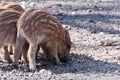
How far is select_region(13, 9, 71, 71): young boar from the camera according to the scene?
662cm

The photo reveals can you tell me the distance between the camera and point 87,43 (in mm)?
8203

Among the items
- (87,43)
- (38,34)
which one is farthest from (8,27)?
(87,43)

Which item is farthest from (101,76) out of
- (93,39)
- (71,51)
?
(93,39)

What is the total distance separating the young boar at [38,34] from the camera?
6.62m

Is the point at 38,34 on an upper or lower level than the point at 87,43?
upper

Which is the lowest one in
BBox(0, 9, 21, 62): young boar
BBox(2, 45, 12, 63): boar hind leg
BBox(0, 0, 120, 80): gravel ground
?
BBox(0, 0, 120, 80): gravel ground

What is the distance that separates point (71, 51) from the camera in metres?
7.78

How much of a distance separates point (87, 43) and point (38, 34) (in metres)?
1.72

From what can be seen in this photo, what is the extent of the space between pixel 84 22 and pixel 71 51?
2297 millimetres

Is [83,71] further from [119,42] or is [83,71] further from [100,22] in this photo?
[100,22]

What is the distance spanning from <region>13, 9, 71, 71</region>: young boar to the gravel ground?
7.5 inches

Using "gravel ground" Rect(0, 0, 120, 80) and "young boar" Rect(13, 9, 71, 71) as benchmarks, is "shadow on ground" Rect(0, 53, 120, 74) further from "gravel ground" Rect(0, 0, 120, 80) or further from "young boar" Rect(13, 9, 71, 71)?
"young boar" Rect(13, 9, 71, 71)

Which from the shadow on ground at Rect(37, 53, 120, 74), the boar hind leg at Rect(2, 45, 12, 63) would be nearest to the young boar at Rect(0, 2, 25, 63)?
the boar hind leg at Rect(2, 45, 12, 63)

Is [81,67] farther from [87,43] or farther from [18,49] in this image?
[87,43]
